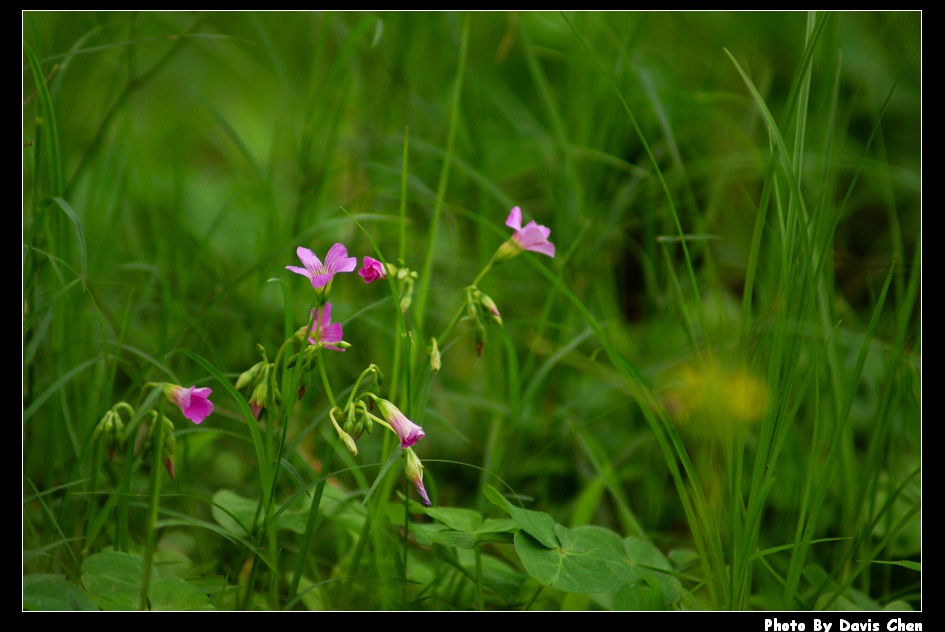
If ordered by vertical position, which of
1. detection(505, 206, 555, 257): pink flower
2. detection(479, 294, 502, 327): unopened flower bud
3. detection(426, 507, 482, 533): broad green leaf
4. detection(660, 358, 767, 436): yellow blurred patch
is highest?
detection(505, 206, 555, 257): pink flower

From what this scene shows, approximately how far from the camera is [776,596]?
68.8 inches

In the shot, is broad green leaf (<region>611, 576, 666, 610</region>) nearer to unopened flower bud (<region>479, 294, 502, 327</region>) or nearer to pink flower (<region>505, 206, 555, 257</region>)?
unopened flower bud (<region>479, 294, 502, 327</region>)

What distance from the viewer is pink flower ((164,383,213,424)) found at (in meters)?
1.39

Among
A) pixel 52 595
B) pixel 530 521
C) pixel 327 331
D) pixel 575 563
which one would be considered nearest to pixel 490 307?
pixel 327 331

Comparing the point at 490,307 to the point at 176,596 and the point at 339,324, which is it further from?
the point at 176,596

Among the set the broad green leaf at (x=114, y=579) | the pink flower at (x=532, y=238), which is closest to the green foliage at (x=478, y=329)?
the broad green leaf at (x=114, y=579)

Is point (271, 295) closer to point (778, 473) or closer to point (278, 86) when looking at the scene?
point (278, 86)

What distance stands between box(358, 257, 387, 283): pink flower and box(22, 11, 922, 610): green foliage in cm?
7

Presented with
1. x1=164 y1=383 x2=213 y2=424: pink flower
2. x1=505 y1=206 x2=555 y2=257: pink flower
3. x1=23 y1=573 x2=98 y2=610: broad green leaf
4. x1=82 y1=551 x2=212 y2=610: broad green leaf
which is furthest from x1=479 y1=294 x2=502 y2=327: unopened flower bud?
x1=23 y1=573 x2=98 y2=610: broad green leaf

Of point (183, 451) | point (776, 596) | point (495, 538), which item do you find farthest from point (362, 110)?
point (776, 596)

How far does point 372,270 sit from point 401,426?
0.32 meters

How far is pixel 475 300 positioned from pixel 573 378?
1.25 meters

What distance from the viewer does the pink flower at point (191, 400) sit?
1.39m

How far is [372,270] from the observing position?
1.47 meters
